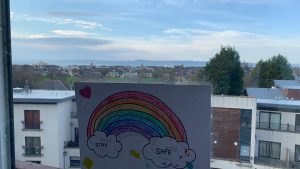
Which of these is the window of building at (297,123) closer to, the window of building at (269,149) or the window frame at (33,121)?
the window of building at (269,149)

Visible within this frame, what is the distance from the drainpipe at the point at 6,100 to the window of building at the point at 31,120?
0.26 feet

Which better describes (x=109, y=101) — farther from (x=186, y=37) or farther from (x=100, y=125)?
(x=186, y=37)

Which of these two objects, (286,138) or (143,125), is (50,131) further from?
(286,138)

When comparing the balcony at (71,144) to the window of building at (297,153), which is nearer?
the window of building at (297,153)

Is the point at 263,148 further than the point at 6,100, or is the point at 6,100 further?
the point at 6,100

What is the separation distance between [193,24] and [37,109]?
0.79m

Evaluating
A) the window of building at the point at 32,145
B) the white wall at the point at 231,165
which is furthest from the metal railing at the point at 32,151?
the white wall at the point at 231,165

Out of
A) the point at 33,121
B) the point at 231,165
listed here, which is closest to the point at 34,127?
the point at 33,121

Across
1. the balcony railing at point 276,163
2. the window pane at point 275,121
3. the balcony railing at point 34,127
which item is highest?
the window pane at point 275,121

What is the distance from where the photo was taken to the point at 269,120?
136 centimetres

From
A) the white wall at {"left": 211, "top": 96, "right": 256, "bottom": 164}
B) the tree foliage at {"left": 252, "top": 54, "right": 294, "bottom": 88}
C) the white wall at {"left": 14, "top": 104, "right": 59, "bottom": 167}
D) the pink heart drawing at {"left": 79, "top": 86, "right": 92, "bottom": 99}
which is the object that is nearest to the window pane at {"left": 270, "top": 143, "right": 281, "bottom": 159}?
the white wall at {"left": 211, "top": 96, "right": 256, "bottom": 164}

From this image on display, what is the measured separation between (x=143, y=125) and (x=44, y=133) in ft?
1.73

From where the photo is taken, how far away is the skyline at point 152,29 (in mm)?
1389

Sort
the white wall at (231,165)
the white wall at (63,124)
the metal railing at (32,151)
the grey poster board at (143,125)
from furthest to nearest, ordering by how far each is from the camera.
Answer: the metal railing at (32,151), the white wall at (63,124), the white wall at (231,165), the grey poster board at (143,125)
